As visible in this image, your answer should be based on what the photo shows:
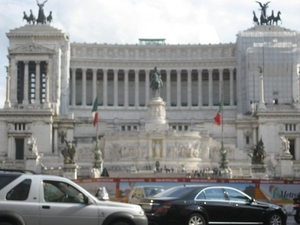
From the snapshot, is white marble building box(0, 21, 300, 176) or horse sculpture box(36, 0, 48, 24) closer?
white marble building box(0, 21, 300, 176)

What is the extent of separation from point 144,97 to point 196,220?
99538 mm

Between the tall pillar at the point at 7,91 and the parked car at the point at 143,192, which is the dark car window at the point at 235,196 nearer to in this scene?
the parked car at the point at 143,192

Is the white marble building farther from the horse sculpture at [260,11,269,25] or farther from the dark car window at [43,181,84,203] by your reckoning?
the dark car window at [43,181,84,203]

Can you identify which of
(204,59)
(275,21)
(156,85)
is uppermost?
(275,21)

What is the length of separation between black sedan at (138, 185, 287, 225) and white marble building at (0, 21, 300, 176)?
60483 millimetres

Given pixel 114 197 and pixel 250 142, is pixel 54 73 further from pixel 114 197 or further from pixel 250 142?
pixel 114 197

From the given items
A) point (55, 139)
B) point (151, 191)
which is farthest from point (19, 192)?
point (55, 139)

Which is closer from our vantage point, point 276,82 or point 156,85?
point 156,85

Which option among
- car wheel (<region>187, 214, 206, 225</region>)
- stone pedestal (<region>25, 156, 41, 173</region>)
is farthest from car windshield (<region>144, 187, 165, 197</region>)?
stone pedestal (<region>25, 156, 41, 173</region>)

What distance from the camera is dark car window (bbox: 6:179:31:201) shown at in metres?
20.1

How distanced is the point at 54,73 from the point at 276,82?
39767 millimetres

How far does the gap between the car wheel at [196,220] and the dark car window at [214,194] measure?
1.00m

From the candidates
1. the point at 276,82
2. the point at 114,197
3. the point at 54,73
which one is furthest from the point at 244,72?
the point at 114,197

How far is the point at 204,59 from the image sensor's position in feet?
395
